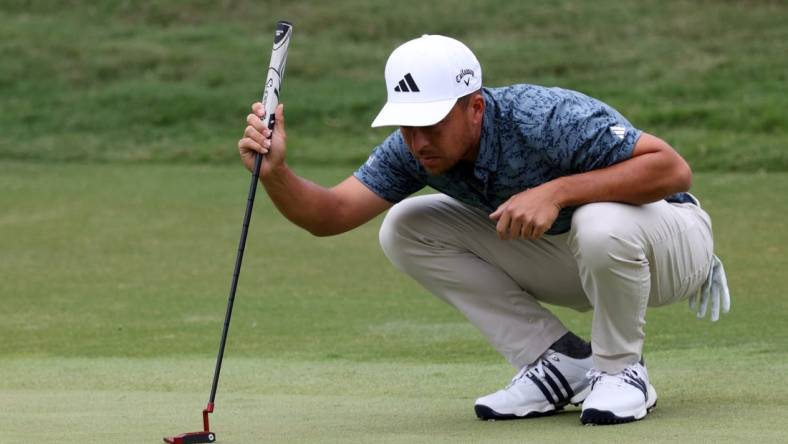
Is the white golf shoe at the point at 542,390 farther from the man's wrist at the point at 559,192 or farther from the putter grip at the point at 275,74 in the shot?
the putter grip at the point at 275,74

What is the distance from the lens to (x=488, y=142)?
406 cm

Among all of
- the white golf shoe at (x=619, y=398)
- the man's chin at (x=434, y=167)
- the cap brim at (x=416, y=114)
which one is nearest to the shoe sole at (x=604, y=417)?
the white golf shoe at (x=619, y=398)

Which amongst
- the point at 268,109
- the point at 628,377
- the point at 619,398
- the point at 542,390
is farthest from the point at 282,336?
the point at 619,398

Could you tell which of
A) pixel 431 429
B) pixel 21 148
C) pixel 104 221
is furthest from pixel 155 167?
pixel 431 429

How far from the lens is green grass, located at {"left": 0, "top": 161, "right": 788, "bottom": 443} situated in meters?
4.09

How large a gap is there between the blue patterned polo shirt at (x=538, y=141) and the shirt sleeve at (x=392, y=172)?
12 cm

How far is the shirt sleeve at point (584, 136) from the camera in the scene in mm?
3986

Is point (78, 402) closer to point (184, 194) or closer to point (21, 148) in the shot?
point (184, 194)

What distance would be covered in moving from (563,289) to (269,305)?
3009 mm

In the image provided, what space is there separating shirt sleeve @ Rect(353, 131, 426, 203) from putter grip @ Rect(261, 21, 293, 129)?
0.38 metres

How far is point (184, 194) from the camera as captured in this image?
1181cm

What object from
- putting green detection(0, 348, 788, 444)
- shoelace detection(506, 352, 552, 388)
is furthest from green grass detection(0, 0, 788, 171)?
shoelace detection(506, 352, 552, 388)

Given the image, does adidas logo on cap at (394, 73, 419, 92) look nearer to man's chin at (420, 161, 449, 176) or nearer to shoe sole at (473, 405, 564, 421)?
man's chin at (420, 161, 449, 176)

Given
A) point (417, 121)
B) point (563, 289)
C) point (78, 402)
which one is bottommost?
point (78, 402)
